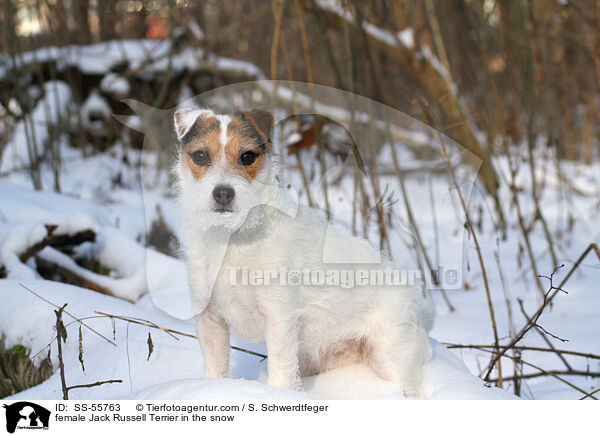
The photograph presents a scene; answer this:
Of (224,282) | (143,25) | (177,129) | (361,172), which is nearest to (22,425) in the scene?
(224,282)


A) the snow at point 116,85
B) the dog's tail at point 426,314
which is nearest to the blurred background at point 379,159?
the snow at point 116,85

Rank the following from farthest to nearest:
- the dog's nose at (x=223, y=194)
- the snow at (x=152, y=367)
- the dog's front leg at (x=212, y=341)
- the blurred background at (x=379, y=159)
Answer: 1. the blurred background at (x=379, y=159)
2. the dog's front leg at (x=212, y=341)
3. the snow at (x=152, y=367)
4. the dog's nose at (x=223, y=194)

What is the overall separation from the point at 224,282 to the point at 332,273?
13.8 inches

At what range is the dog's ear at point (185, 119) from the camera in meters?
1.45

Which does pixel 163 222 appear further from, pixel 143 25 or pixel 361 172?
pixel 143 25

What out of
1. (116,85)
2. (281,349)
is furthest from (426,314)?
(116,85)

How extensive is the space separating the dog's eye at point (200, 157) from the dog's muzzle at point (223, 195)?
0.46 feet

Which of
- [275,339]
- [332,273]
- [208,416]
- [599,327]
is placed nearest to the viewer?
[208,416]

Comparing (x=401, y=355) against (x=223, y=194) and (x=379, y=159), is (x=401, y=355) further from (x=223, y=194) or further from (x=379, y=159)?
(x=379, y=159)

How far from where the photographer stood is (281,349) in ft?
Answer: 4.95

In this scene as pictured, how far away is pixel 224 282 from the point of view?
155 centimetres

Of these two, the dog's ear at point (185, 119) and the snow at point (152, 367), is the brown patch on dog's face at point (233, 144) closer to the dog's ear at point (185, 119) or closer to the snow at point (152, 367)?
the dog's ear at point (185, 119)

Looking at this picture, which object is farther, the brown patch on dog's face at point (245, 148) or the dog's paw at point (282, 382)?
the dog's paw at point (282, 382)

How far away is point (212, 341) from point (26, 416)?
22.5 inches
